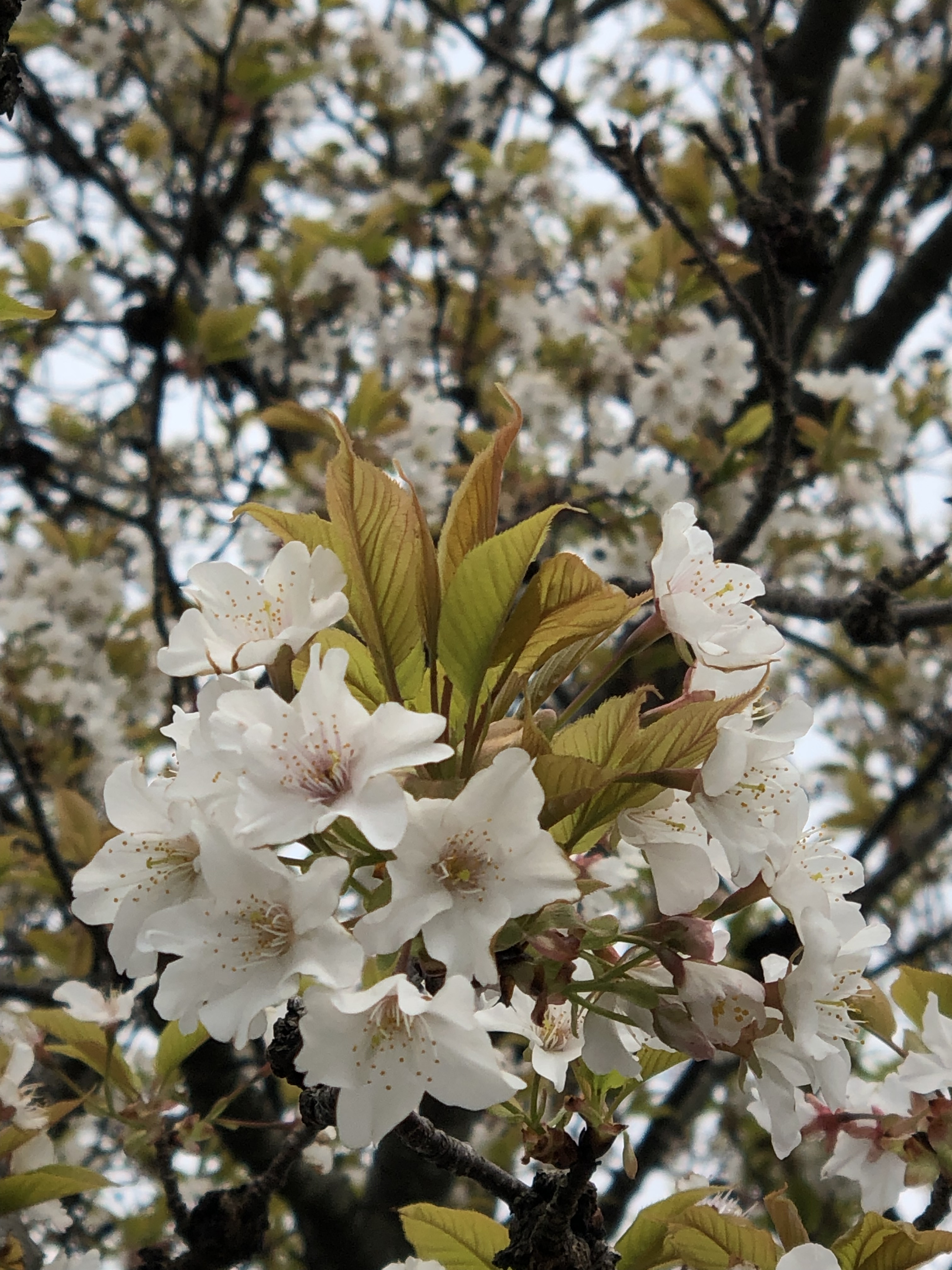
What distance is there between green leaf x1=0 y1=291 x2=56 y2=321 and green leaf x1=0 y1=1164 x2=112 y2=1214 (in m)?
0.94

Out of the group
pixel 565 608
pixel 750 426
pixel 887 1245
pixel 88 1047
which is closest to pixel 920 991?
pixel 887 1245

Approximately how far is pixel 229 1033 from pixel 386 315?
3.95 metres

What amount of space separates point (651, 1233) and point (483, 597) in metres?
0.72

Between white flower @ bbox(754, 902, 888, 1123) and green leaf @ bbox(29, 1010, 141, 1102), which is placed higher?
white flower @ bbox(754, 902, 888, 1123)

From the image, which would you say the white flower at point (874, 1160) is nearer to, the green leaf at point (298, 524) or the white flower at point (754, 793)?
the white flower at point (754, 793)

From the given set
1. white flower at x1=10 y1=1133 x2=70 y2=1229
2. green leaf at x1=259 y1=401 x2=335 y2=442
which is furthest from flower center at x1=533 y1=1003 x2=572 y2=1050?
green leaf at x1=259 y1=401 x2=335 y2=442

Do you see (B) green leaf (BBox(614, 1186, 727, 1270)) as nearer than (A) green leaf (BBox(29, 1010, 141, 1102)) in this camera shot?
Yes

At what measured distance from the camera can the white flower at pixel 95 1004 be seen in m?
1.41

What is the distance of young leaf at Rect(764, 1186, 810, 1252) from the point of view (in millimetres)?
1102

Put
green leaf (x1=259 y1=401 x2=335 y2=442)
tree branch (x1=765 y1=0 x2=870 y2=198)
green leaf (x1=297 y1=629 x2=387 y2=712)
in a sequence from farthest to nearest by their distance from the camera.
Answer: tree branch (x1=765 y1=0 x2=870 y2=198)
green leaf (x1=259 y1=401 x2=335 y2=442)
green leaf (x1=297 y1=629 x2=387 y2=712)

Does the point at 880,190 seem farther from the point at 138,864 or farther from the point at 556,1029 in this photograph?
the point at 138,864

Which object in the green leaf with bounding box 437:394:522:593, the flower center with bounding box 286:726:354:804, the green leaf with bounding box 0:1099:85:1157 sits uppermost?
the green leaf with bounding box 437:394:522:593

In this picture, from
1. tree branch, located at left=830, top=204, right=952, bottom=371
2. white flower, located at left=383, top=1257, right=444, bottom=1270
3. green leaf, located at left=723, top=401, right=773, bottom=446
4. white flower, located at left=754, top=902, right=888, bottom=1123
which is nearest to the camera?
white flower, located at left=754, top=902, right=888, bottom=1123

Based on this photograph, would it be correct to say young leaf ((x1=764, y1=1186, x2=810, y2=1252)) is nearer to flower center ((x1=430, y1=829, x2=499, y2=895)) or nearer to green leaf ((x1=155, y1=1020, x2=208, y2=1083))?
flower center ((x1=430, y1=829, x2=499, y2=895))
